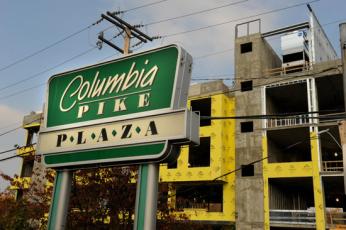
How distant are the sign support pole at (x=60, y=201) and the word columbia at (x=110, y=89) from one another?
6.59ft

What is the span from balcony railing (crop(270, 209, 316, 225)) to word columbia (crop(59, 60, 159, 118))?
2432 centimetres

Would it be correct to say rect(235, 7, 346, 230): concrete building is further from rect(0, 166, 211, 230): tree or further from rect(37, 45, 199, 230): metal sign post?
rect(37, 45, 199, 230): metal sign post

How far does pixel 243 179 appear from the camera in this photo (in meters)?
35.1

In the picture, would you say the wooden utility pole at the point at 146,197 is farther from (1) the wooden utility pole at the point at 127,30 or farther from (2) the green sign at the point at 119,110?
(1) the wooden utility pole at the point at 127,30

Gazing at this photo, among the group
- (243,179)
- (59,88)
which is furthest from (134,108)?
(243,179)

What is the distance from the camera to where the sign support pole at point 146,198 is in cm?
1013

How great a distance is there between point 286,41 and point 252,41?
3.21 m

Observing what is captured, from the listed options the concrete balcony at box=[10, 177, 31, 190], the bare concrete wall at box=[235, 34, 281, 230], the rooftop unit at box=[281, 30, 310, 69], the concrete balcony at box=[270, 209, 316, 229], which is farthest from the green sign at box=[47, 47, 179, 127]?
the rooftop unit at box=[281, 30, 310, 69]

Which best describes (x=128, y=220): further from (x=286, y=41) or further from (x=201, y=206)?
(x=286, y=41)

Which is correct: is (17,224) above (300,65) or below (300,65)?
below

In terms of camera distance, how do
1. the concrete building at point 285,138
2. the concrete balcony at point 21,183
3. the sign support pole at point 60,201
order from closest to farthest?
the sign support pole at point 60,201, the concrete balcony at point 21,183, the concrete building at point 285,138

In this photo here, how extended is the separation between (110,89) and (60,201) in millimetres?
3782

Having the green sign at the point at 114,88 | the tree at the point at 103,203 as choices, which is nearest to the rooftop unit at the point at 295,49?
the tree at the point at 103,203

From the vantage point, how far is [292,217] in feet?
106
